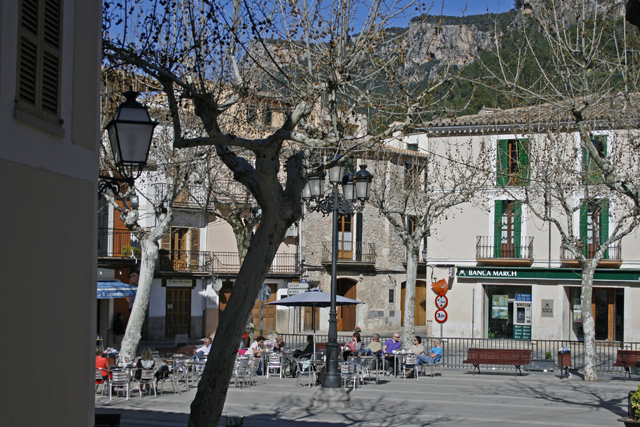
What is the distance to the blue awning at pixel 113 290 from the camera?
25.1m

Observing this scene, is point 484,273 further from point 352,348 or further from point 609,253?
point 352,348

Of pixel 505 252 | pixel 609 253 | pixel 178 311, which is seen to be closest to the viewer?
pixel 609 253

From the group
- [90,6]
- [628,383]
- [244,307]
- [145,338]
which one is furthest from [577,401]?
[145,338]

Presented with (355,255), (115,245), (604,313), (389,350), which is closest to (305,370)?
(389,350)

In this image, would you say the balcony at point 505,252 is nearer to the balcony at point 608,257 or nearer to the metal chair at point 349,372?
the balcony at point 608,257

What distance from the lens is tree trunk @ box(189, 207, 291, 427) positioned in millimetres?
7336

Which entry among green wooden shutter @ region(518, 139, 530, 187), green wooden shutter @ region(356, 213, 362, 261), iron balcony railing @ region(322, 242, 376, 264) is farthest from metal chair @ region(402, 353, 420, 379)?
green wooden shutter @ region(356, 213, 362, 261)

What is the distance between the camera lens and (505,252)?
102 feet

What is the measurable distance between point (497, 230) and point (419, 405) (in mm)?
18495

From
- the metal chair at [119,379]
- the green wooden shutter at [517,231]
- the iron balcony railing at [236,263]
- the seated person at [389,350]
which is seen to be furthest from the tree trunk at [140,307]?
the green wooden shutter at [517,231]

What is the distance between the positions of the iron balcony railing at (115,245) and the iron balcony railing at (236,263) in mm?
5232

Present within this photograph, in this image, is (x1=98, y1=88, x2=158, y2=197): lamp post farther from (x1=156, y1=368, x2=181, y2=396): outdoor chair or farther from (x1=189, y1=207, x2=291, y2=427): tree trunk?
(x1=156, y1=368, x2=181, y2=396): outdoor chair

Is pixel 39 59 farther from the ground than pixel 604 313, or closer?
farther from the ground

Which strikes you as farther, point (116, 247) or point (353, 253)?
point (353, 253)
